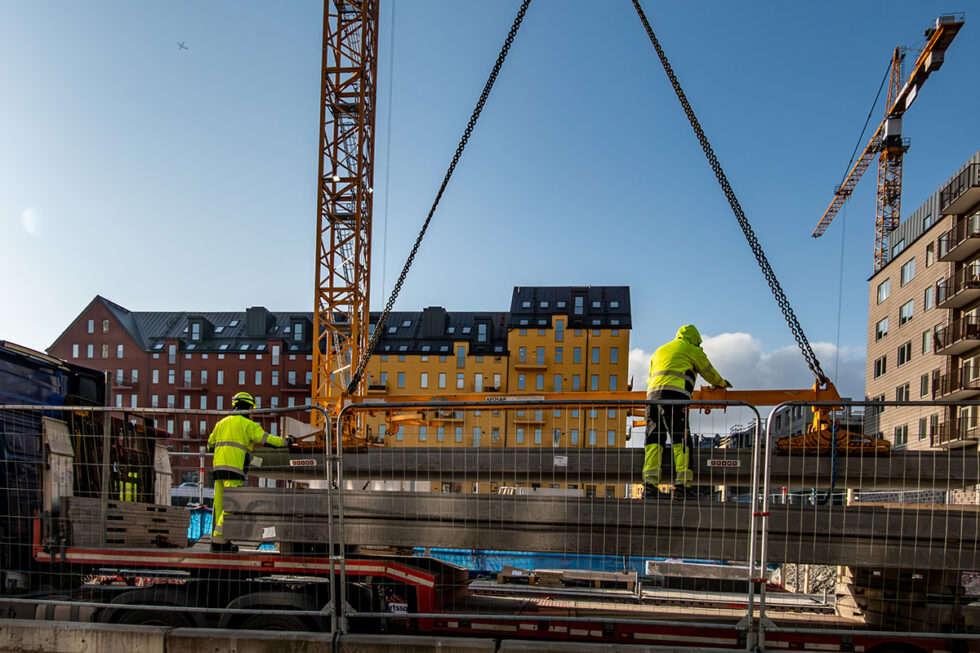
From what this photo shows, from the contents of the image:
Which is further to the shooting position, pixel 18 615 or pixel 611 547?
pixel 18 615

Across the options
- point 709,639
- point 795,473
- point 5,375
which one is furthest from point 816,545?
point 5,375

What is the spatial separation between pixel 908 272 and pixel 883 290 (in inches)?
130

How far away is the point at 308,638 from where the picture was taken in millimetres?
5840

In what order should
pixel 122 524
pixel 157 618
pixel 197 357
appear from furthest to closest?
pixel 197 357, pixel 122 524, pixel 157 618

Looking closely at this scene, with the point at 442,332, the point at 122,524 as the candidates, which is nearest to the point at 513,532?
the point at 122,524

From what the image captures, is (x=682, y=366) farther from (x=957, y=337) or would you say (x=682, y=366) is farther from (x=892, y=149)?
(x=892, y=149)

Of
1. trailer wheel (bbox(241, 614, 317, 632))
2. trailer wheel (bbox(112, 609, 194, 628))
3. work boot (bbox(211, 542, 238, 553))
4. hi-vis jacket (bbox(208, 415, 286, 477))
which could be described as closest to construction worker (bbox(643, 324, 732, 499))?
trailer wheel (bbox(241, 614, 317, 632))

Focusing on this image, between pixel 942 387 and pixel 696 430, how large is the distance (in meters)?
35.9

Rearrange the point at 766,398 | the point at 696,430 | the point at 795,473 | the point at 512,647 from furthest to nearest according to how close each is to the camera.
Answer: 1. the point at 766,398
2. the point at 696,430
3. the point at 795,473
4. the point at 512,647

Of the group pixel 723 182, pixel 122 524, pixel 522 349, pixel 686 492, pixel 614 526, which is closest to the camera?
pixel 614 526

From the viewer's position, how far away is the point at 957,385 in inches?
1427

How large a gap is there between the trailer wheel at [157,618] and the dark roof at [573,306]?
58252 mm

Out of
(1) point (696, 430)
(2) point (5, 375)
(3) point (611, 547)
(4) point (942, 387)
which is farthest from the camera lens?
(4) point (942, 387)

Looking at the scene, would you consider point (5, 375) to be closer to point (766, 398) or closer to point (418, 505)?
point (418, 505)
